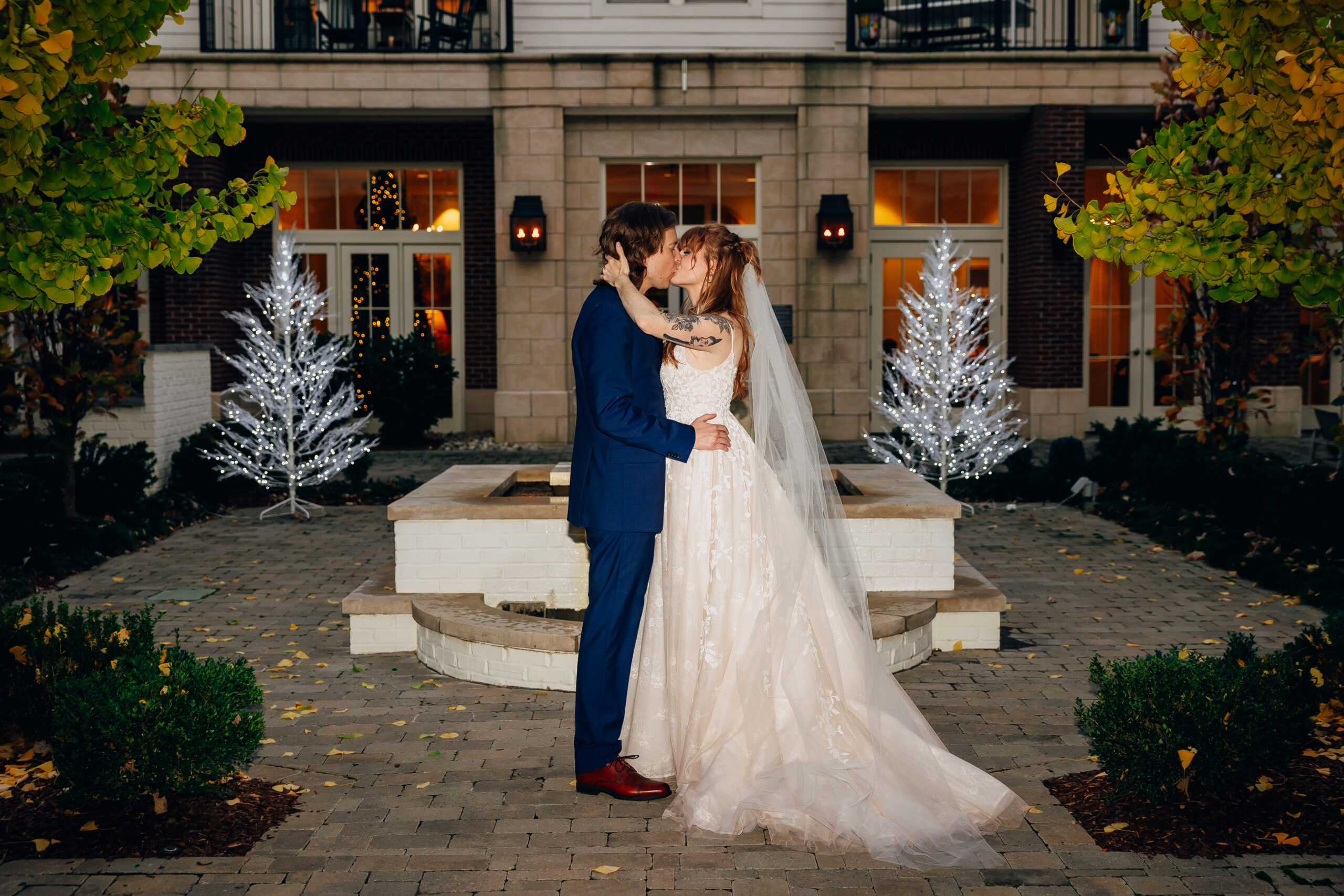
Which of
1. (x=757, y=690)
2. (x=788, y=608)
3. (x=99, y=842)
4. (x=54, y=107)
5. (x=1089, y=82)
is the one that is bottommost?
(x=99, y=842)

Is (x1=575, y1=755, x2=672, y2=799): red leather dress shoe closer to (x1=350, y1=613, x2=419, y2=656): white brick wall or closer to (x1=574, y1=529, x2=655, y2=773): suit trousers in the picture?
(x1=574, y1=529, x2=655, y2=773): suit trousers

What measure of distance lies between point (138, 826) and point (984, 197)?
16154mm

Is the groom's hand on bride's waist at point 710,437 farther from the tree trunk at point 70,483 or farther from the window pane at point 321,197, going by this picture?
the window pane at point 321,197

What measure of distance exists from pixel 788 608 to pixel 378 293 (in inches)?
574

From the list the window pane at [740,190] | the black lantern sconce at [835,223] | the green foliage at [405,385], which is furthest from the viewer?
the window pane at [740,190]

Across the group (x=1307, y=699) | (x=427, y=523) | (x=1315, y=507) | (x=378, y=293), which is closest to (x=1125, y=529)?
(x=1315, y=507)

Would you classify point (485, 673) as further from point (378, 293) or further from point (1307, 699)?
point (378, 293)

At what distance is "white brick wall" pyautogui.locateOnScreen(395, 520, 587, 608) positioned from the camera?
6641 millimetres

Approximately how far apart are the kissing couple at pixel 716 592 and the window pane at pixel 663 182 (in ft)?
41.3

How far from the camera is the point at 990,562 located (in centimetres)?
916

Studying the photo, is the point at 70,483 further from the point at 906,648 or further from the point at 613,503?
the point at 613,503

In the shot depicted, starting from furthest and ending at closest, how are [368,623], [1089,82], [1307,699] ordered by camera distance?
[1089,82], [368,623], [1307,699]

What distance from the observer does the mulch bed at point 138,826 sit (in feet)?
12.9

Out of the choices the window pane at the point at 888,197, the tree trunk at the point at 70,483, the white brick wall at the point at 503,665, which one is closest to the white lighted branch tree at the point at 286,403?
the tree trunk at the point at 70,483
